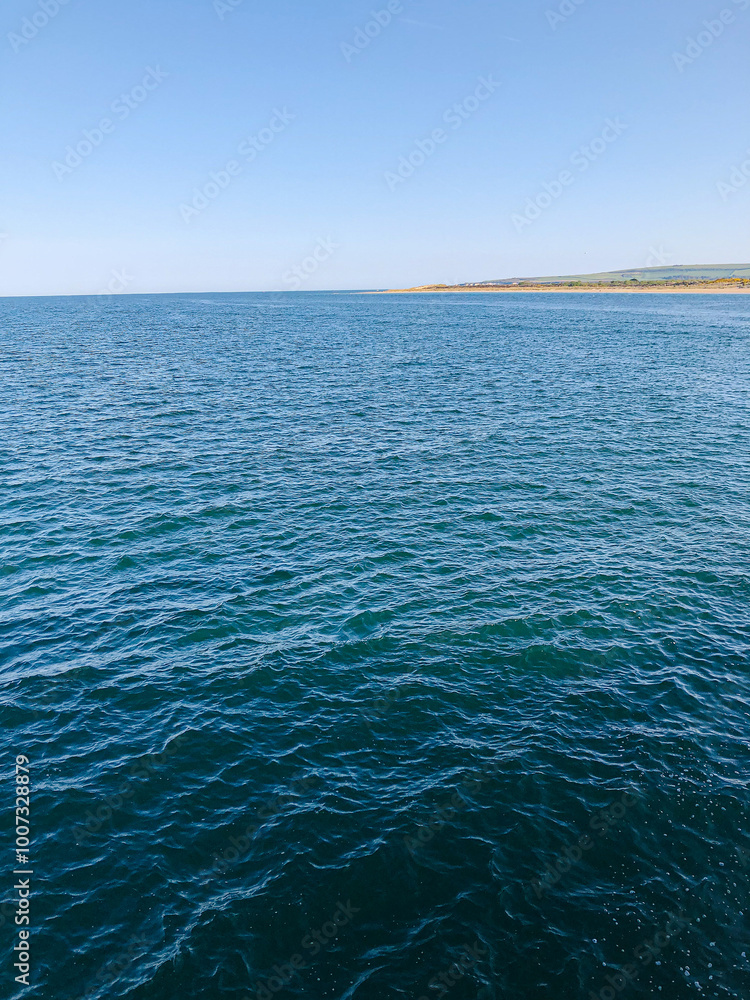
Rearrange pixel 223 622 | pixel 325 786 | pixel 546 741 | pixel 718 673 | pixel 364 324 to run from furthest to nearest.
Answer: pixel 364 324 → pixel 223 622 → pixel 718 673 → pixel 546 741 → pixel 325 786

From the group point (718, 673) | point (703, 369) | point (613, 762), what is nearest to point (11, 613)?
point (613, 762)

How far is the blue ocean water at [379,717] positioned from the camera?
15969 mm

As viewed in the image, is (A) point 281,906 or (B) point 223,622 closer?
(A) point 281,906

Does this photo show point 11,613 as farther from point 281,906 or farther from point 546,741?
point 546,741

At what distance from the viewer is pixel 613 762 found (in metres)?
21.7

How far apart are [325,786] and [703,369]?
3896 inches

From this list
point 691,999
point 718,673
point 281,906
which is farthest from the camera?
point 718,673

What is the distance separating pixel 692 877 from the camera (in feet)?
57.7

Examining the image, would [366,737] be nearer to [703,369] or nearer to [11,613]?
[11,613]

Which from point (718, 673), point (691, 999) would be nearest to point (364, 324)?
point (718, 673)

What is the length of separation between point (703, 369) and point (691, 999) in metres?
99.6

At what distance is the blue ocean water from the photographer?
16.0 meters

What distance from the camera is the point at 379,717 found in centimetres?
2394

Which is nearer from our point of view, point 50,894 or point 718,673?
point 50,894
